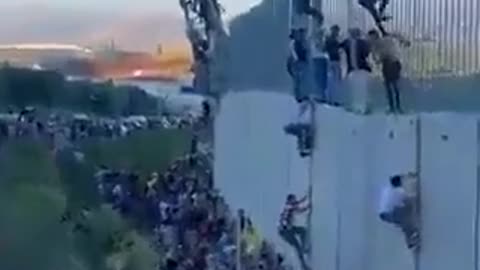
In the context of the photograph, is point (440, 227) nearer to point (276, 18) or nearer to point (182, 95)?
point (276, 18)

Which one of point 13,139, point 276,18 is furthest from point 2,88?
point 276,18

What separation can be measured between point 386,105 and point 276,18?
3.85 meters

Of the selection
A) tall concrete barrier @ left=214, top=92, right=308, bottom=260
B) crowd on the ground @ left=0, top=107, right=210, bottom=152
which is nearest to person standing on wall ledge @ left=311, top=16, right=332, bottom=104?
tall concrete barrier @ left=214, top=92, right=308, bottom=260

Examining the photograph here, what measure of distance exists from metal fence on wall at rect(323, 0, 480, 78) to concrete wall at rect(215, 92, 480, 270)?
0.66 feet

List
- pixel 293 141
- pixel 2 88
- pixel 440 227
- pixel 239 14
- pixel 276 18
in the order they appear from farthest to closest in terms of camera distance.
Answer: pixel 2 88
pixel 239 14
pixel 276 18
pixel 293 141
pixel 440 227

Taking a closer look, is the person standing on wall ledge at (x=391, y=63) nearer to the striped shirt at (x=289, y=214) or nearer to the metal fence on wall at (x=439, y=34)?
Result: the metal fence on wall at (x=439, y=34)

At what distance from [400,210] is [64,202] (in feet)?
A: 33.0

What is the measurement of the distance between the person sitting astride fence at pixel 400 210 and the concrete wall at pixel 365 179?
0.07 metres

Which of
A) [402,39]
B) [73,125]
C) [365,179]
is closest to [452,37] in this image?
[402,39]

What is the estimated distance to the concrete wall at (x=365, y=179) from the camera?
6.70 metres

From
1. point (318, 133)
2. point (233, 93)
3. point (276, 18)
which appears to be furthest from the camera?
point (233, 93)

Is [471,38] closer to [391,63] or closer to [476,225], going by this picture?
[476,225]

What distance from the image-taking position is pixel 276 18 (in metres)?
11.9

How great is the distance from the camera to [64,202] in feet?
56.1
